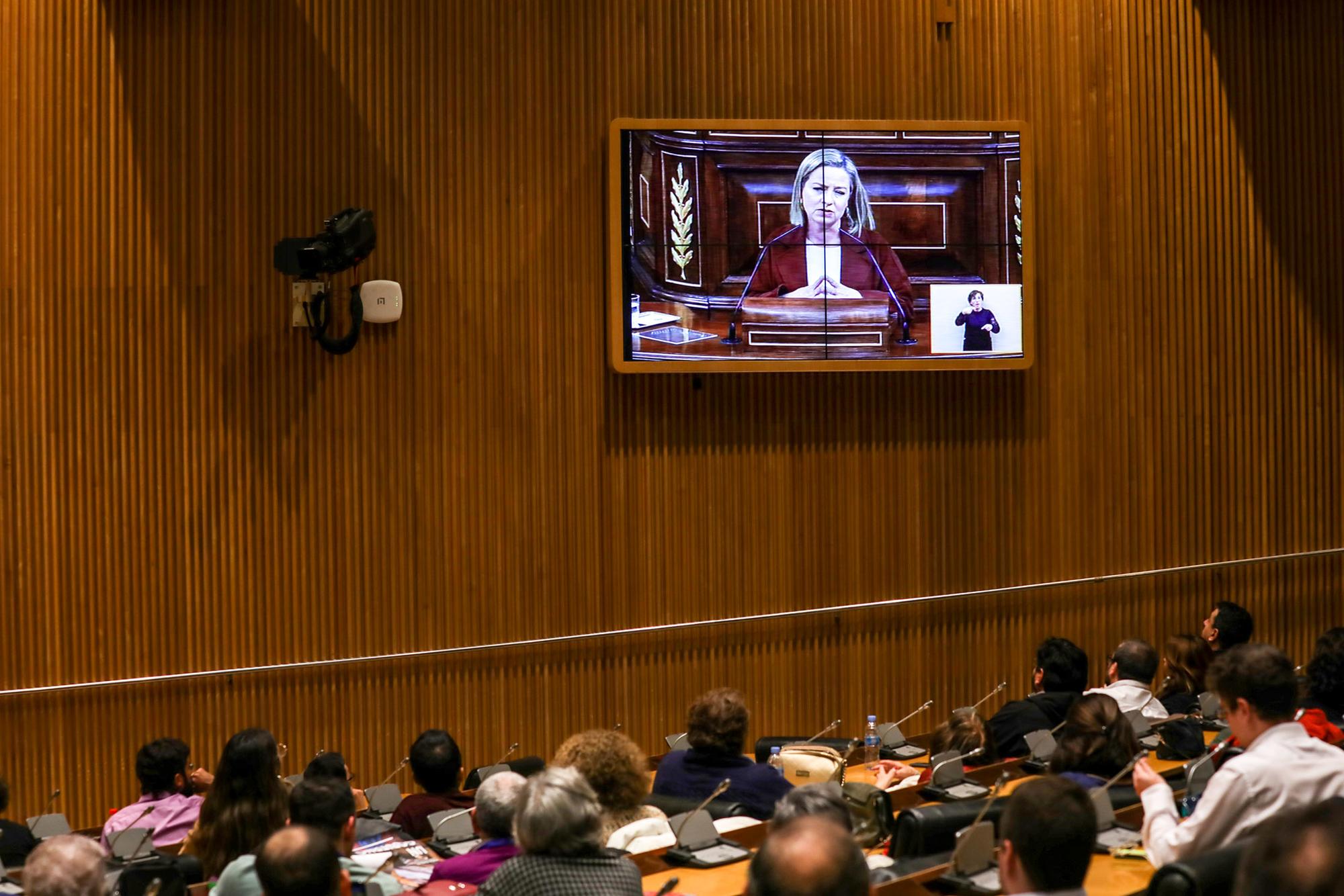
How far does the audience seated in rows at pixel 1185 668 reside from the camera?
6457 mm

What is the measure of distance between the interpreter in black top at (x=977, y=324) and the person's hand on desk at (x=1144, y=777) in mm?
4411

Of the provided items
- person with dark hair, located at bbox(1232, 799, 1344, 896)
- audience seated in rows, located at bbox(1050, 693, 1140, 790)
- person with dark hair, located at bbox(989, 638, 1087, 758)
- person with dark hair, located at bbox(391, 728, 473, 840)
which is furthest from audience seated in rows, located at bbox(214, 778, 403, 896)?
person with dark hair, located at bbox(989, 638, 1087, 758)

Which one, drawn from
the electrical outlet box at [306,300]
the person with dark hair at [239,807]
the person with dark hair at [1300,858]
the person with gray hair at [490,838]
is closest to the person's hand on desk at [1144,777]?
the person with gray hair at [490,838]

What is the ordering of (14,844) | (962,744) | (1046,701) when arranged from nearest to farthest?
1. (14,844)
2. (962,744)
3. (1046,701)

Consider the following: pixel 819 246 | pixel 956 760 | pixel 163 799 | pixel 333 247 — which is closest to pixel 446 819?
pixel 163 799

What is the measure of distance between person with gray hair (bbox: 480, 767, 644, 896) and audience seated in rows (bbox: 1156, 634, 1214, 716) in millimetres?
4061

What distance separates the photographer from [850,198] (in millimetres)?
7641

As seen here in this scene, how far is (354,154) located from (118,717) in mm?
3021

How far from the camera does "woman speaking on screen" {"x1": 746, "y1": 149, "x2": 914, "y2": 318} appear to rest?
24.7ft

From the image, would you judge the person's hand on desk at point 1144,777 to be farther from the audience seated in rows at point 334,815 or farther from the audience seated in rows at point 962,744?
the audience seated in rows at point 334,815

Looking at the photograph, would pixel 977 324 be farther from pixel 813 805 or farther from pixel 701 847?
pixel 813 805

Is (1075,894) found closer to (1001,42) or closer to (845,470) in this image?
(845,470)

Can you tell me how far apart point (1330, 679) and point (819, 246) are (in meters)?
3.45

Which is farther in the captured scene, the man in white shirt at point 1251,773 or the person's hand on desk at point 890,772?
the person's hand on desk at point 890,772
